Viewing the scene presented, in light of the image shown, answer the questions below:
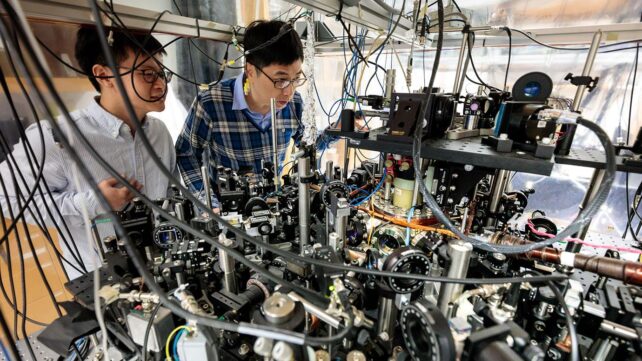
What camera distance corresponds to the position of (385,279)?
57 cm

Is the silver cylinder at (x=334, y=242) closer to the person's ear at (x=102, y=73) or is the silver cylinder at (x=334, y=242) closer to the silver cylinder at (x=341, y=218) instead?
the silver cylinder at (x=341, y=218)

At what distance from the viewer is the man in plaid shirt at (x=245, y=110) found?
1.47 m

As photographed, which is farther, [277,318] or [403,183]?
[403,183]

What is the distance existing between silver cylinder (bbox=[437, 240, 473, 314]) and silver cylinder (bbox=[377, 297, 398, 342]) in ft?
0.34

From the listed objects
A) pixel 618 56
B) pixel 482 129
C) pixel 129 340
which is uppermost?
pixel 618 56

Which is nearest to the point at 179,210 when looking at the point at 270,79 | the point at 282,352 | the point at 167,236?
the point at 167,236

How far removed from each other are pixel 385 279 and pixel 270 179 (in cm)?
74

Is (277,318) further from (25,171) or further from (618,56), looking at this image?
(618,56)

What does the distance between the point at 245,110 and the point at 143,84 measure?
26.5 inches

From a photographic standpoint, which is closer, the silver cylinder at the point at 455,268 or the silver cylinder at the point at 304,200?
the silver cylinder at the point at 455,268

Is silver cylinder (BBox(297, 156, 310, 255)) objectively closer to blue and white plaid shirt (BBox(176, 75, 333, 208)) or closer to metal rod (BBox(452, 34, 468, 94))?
metal rod (BBox(452, 34, 468, 94))

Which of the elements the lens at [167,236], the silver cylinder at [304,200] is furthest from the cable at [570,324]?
the lens at [167,236]

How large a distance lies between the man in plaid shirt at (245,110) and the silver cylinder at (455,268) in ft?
3.07

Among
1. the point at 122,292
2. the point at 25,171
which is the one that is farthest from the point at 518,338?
the point at 25,171
